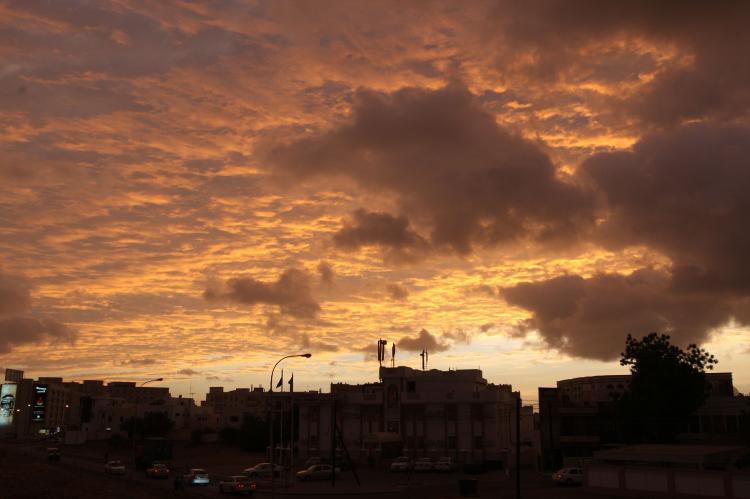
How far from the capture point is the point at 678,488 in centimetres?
5656

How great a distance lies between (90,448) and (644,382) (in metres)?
125

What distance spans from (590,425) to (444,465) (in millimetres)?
25715

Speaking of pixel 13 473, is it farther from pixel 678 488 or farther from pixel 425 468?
pixel 678 488

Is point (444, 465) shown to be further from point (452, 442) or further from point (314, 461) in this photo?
point (314, 461)

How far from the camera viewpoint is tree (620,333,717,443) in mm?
89406

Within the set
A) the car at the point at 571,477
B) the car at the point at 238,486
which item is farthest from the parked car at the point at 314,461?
the car at the point at 238,486

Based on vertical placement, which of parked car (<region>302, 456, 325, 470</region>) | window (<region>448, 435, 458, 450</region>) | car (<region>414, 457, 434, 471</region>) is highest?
window (<region>448, 435, 458, 450</region>)

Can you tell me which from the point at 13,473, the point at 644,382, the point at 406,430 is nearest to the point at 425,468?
the point at 406,430

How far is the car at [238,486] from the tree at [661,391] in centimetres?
5353

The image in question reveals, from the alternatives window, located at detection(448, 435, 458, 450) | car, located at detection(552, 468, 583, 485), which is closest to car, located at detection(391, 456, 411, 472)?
window, located at detection(448, 435, 458, 450)

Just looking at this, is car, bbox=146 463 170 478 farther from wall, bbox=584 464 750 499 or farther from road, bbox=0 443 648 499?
wall, bbox=584 464 750 499

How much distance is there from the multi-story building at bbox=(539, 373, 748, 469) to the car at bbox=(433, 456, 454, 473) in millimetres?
15920

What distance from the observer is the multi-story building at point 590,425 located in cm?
9506

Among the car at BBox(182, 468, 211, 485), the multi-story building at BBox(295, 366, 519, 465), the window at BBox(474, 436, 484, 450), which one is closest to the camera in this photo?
the car at BBox(182, 468, 211, 485)
